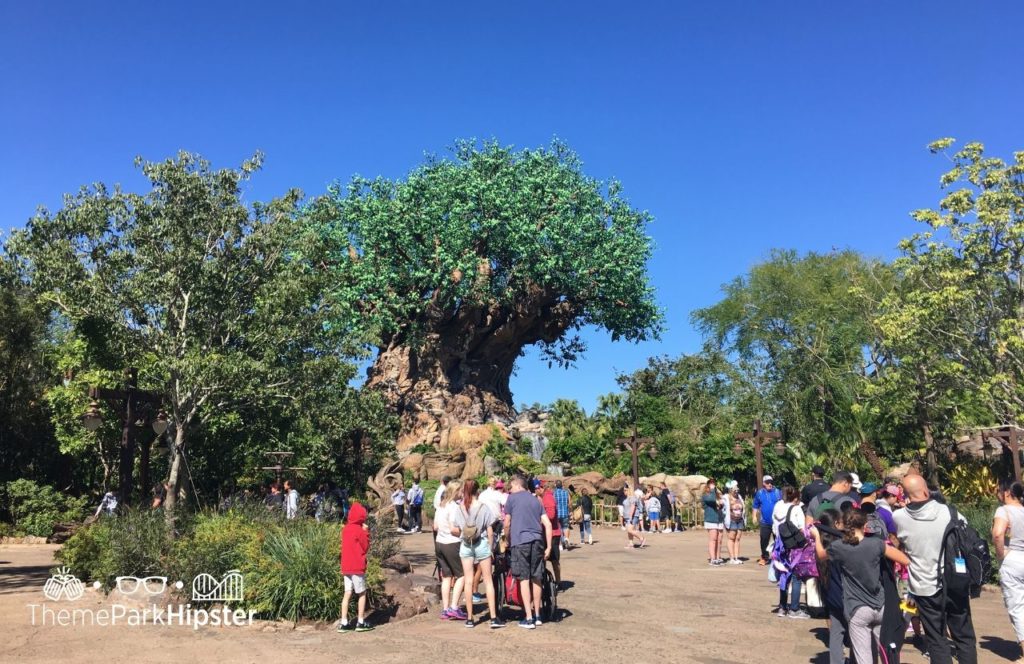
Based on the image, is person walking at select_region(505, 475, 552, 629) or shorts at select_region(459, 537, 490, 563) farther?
shorts at select_region(459, 537, 490, 563)

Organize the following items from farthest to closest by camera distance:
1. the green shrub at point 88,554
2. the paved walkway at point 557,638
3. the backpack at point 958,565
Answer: the green shrub at point 88,554 < the paved walkway at point 557,638 < the backpack at point 958,565

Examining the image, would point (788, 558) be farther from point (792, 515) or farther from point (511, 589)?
point (511, 589)

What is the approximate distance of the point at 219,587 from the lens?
10.1m

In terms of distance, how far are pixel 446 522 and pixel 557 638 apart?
189 centimetres

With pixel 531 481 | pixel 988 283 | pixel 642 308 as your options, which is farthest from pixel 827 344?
pixel 531 481

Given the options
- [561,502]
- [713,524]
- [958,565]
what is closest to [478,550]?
[958,565]

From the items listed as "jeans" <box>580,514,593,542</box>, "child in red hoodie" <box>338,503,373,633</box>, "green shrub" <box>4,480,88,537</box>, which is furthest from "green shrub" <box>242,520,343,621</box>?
"green shrub" <box>4,480,88,537</box>

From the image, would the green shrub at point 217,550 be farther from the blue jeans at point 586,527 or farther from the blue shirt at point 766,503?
the blue jeans at point 586,527

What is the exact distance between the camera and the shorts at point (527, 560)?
8.80m

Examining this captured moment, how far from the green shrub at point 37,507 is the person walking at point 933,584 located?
23957 millimetres

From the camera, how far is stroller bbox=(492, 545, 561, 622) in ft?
31.1

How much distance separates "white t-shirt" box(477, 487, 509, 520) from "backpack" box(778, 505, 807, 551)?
3.30 metres

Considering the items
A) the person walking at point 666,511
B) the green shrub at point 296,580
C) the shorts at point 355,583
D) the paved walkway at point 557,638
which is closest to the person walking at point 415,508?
the person walking at point 666,511

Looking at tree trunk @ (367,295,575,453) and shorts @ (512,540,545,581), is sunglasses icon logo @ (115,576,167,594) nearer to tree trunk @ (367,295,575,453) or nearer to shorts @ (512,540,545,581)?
shorts @ (512,540,545,581)
